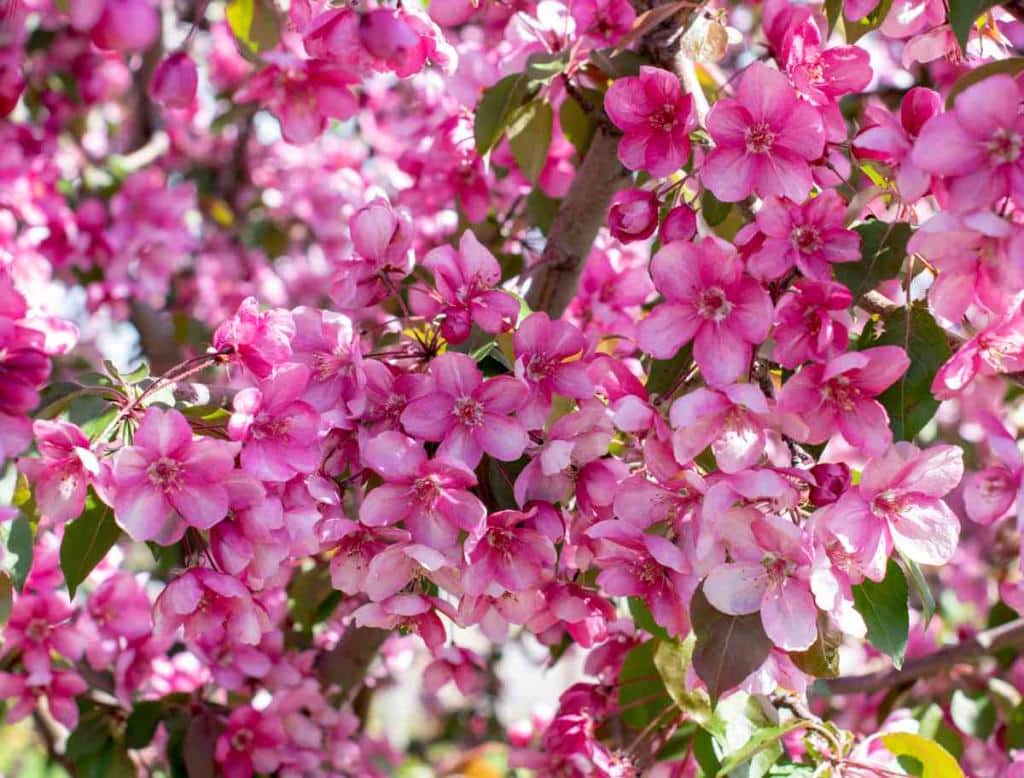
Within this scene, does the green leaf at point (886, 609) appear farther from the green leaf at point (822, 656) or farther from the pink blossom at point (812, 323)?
the pink blossom at point (812, 323)

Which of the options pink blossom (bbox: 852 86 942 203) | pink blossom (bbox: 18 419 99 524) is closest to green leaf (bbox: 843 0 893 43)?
pink blossom (bbox: 852 86 942 203)

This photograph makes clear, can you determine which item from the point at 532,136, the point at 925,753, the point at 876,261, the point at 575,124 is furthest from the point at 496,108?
the point at 925,753

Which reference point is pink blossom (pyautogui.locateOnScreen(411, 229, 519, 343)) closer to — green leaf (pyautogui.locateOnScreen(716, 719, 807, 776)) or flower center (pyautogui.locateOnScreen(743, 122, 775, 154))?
flower center (pyautogui.locateOnScreen(743, 122, 775, 154))

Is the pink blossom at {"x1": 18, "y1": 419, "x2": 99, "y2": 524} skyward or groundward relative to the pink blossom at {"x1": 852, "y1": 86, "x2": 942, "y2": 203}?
groundward

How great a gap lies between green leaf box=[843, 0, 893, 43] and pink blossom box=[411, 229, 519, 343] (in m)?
0.52

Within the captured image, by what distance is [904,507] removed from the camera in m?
1.15

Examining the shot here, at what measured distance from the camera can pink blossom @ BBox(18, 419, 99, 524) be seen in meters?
1.16

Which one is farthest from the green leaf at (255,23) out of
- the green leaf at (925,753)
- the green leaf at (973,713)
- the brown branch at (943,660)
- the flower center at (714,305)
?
the green leaf at (973,713)

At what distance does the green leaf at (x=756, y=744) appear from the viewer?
1305 millimetres

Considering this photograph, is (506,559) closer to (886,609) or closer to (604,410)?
(604,410)

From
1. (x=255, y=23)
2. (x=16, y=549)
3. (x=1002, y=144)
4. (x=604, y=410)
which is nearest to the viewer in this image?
(x=1002, y=144)

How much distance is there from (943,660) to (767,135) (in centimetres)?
111

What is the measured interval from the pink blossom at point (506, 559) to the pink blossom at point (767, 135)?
386mm

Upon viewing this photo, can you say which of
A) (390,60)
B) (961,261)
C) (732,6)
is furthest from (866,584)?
(732,6)
